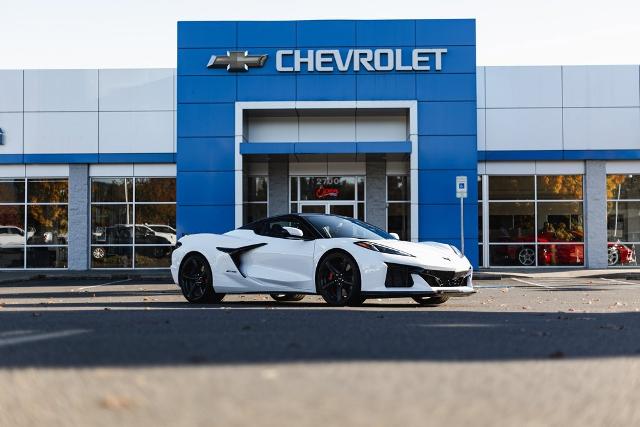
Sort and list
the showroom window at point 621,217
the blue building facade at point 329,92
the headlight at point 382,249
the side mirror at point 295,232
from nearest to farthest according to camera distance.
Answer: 1. the headlight at point 382,249
2. the side mirror at point 295,232
3. the blue building facade at point 329,92
4. the showroom window at point 621,217

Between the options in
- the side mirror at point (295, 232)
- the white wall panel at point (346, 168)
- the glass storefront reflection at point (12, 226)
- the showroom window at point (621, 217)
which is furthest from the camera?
the glass storefront reflection at point (12, 226)

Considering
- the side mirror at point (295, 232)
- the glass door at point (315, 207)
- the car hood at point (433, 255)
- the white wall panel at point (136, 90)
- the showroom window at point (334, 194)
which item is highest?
the white wall panel at point (136, 90)

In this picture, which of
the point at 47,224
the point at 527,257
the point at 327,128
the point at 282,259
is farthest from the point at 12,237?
the point at 282,259

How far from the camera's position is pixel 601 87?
2695 centimetres

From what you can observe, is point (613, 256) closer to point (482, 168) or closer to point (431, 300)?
point (482, 168)

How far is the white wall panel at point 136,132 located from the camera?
26766mm

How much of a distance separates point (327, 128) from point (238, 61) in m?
3.36

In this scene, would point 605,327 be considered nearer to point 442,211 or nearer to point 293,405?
point 293,405

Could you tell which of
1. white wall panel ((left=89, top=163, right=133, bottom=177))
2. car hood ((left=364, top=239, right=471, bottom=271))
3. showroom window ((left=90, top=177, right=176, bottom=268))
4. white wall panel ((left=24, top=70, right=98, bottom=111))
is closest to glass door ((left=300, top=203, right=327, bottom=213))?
showroom window ((left=90, top=177, right=176, bottom=268))

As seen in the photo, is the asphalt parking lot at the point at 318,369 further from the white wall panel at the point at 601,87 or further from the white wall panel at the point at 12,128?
the white wall panel at the point at 12,128

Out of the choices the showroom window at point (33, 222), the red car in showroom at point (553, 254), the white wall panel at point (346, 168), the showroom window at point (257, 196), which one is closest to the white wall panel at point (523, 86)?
the red car in showroom at point (553, 254)

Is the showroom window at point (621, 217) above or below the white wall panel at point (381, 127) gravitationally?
below

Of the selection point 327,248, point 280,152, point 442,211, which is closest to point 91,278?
point 280,152

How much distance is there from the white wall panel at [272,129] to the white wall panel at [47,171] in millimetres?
6125
